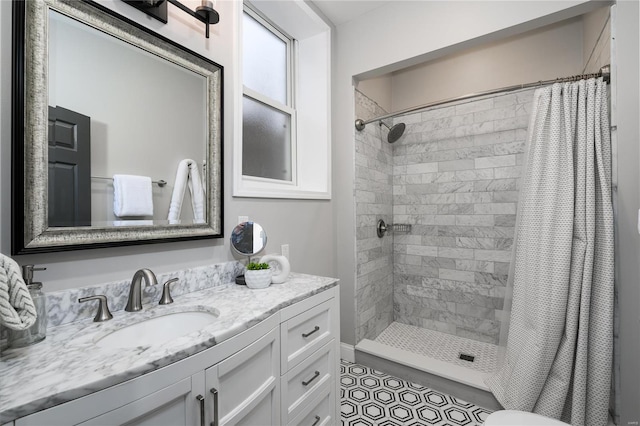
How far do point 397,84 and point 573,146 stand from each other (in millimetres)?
1946

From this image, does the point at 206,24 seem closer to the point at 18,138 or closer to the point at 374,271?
the point at 18,138

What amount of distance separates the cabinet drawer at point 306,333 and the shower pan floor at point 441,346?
1.18 meters

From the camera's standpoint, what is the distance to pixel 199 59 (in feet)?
4.42

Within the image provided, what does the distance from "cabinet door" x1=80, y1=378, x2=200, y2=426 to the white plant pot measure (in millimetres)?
604

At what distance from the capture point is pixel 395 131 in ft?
9.03

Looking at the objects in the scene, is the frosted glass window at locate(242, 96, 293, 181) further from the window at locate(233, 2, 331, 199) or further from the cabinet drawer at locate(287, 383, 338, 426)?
the cabinet drawer at locate(287, 383, 338, 426)

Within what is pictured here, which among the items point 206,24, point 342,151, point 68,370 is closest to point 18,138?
point 68,370

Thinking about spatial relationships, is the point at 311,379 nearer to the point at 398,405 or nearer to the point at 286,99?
the point at 398,405

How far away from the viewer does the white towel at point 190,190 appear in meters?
1.26

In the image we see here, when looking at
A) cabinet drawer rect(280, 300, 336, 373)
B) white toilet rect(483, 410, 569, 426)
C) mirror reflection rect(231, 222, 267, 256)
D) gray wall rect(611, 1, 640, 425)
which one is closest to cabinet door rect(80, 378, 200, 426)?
cabinet drawer rect(280, 300, 336, 373)

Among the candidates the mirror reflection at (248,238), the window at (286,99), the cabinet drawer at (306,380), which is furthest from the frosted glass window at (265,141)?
the cabinet drawer at (306,380)

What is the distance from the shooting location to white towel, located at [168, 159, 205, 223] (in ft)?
4.13

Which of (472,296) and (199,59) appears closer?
(199,59)

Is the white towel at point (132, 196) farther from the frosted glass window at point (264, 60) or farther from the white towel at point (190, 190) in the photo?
the frosted glass window at point (264, 60)
